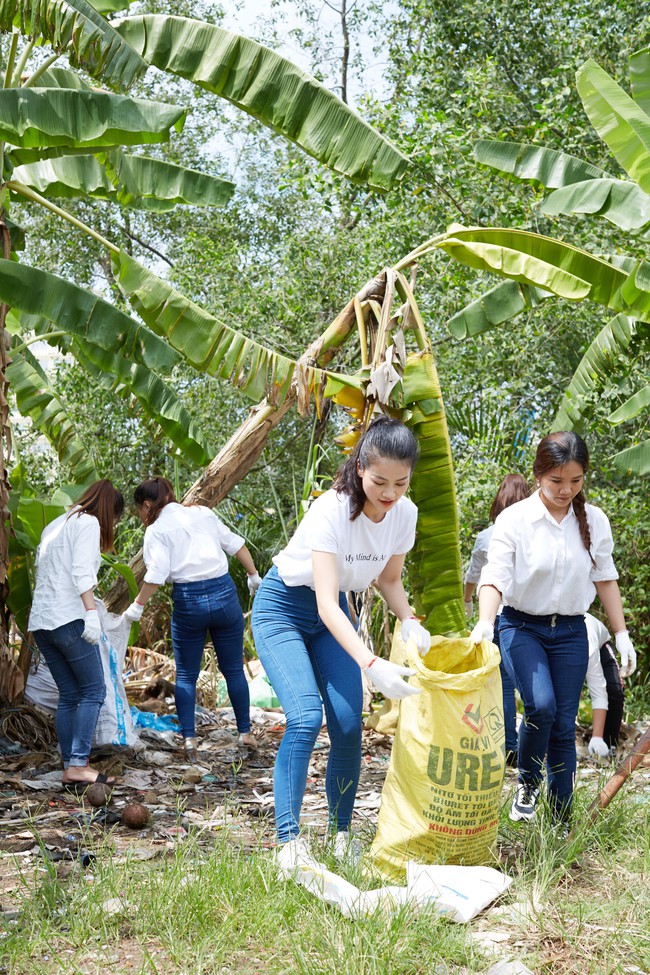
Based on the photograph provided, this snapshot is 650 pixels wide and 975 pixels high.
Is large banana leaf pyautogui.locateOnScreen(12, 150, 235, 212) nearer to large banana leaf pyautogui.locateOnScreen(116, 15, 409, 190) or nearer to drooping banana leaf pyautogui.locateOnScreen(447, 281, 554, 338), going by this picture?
large banana leaf pyautogui.locateOnScreen(116, 15, 409, 190)

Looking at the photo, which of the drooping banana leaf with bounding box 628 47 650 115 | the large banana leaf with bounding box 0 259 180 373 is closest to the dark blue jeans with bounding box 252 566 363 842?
the large banana leaf with bounding box 0 259 180 373

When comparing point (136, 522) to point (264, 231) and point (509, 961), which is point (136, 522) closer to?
point (264, 231)

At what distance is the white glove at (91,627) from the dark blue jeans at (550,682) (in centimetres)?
257

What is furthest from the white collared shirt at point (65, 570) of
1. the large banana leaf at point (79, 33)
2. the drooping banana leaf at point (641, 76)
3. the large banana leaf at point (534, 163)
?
the drooping banana leaf at point (641, 76)

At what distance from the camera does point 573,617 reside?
4066 mm

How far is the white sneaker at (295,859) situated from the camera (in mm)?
3102

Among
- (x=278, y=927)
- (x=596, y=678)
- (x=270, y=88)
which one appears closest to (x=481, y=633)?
(x=278, y=927)

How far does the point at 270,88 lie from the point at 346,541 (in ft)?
10.9

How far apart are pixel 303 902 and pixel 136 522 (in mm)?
8456

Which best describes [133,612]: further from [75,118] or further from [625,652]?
[625,652]

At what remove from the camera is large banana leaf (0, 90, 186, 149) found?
4.75 m

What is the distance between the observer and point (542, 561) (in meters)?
3.94

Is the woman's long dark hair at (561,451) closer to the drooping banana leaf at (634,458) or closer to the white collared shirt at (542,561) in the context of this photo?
the white collared shirt at (542,561)

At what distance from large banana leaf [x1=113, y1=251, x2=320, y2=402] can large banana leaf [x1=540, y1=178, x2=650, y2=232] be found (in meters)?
2.09
